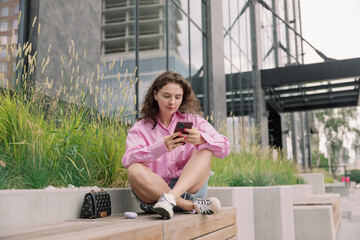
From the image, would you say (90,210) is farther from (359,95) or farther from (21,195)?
(359,95)

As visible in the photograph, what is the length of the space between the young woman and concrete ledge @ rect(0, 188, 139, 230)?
34 centimetres

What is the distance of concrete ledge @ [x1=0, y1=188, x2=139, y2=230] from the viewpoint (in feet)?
5.18

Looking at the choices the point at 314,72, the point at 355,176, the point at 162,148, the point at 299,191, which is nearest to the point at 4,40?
the point at 162,148

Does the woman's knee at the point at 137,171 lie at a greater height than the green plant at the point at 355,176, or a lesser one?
greater

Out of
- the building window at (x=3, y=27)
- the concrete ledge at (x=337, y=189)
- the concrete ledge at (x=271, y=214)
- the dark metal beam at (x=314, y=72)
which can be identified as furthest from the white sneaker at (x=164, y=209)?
the dark metal beam at (x=314, y=72)

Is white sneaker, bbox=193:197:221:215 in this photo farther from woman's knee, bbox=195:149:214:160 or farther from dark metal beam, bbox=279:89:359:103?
dark metal beam, bbox=279:89:359:103

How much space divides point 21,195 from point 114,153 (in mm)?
961

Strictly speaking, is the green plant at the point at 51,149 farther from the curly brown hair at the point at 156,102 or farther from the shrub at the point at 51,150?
the curly brown hair at the point at 156,102

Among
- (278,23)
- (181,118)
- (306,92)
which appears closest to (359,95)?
Answer: (306,92)

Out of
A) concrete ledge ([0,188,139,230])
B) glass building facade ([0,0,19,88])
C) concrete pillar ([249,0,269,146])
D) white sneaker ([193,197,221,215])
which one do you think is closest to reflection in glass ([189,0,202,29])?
glass building facade ([0,0,19,88])

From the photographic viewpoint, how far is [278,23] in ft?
56.7

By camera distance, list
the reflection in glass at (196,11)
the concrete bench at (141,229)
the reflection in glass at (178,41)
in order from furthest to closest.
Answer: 1. the reflection in glass at (196,11)
2. the reflection in glass at (178,41)
3. the concrete bench at (141,229)

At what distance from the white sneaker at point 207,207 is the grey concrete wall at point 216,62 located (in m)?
6.07

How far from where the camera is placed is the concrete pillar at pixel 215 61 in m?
8.39
